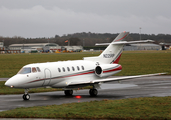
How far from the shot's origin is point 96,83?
22.9 meters

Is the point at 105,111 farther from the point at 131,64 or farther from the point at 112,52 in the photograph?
the point at 131,64

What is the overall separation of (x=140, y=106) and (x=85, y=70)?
8718 millimetres

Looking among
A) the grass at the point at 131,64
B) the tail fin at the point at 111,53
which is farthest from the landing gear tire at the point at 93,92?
the grass at the point at 131,64

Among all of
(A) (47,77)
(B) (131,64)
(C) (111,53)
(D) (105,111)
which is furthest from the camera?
(B) (131,64)

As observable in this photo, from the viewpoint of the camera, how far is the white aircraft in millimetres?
20656

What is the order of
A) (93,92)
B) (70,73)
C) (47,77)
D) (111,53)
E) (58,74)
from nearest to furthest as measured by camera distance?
1. (47,77)
2. (58,74)
3. (93,92)
4. (70,73)
5. (111,53)

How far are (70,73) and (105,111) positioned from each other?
856cm

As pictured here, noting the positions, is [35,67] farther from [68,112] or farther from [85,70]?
[68,112]

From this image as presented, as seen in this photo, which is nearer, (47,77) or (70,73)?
(47,77)

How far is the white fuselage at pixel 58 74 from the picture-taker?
803 inches

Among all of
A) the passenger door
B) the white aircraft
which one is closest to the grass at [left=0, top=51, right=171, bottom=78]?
the white aircraft

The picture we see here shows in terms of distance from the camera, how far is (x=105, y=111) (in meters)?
15.0

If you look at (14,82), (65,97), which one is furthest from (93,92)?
(14,82)

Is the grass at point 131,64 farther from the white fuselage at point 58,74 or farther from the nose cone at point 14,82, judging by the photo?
the nose cone at point 14,82
